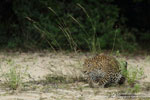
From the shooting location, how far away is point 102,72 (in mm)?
5969

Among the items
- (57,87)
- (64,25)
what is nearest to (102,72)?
(57,87)

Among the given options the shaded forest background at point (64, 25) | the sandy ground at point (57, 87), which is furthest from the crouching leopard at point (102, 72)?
the shaded forest background at point (64, 25)

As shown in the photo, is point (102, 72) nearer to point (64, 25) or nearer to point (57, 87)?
point (57, 87)

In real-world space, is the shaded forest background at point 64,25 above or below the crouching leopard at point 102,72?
above

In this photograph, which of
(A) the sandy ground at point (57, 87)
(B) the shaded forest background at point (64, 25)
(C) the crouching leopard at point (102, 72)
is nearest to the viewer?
(A) the sandy ground at point (57, 87)

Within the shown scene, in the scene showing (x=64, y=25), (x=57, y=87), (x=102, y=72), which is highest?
(x=64, y=25)

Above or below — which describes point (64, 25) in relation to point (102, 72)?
above

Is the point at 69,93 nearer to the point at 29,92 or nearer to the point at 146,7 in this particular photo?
the point at 29,92

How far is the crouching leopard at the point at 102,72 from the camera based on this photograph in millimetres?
5984

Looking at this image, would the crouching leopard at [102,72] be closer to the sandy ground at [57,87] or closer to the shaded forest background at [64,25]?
the sandy ground at [57,87]

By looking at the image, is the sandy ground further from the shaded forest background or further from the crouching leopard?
the shaded forest background

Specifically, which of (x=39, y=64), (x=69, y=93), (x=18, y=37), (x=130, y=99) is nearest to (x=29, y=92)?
(x=69, y=93)

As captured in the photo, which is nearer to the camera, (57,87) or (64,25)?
(57,87)

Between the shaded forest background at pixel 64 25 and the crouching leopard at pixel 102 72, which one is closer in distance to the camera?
the crouching leopard at pixel 102 72
